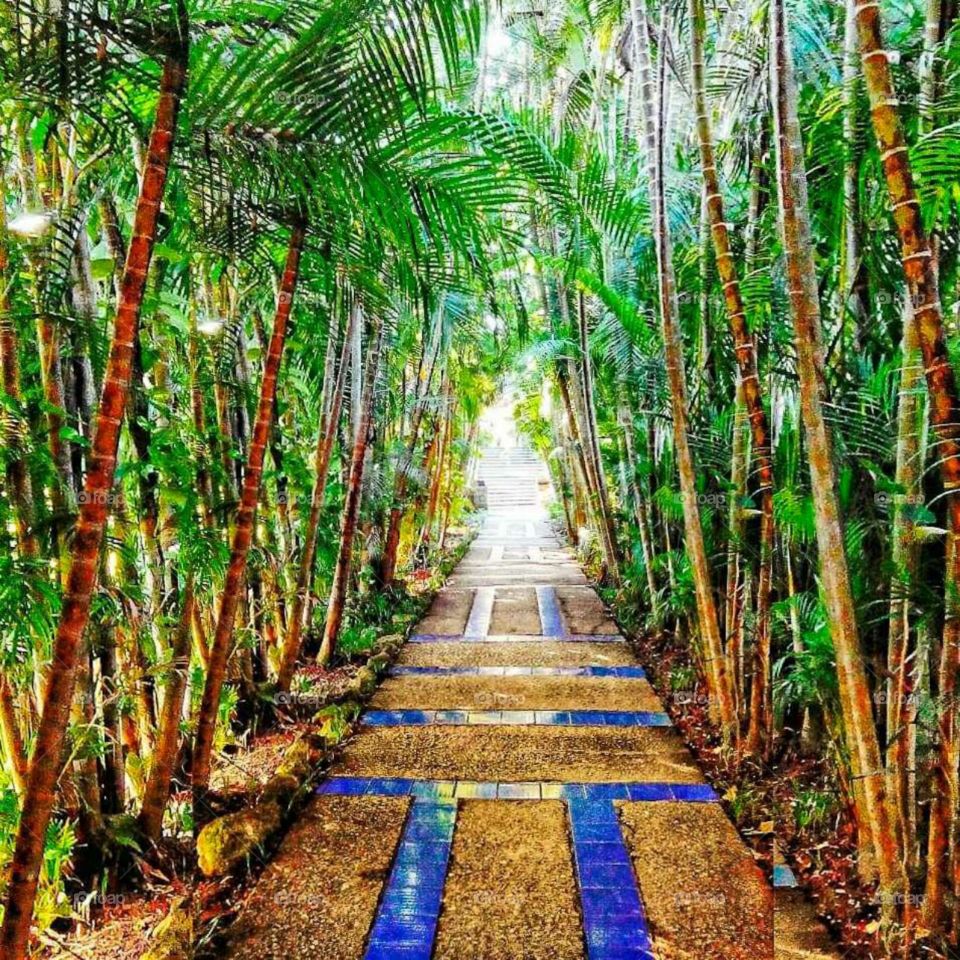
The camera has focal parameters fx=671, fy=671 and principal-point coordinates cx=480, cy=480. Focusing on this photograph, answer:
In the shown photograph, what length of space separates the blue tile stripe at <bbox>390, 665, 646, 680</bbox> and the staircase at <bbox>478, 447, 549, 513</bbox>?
1288 cm

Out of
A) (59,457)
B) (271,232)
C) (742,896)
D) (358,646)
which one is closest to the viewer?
(59,457)

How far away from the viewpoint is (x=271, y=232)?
91.0 inches

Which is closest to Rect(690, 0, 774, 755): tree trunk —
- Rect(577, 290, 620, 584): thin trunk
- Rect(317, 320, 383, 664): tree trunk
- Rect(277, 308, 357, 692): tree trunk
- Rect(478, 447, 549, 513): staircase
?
Rect(277, 308, 357, 692): tree trunk

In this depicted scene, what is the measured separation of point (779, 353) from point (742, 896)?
178 cm

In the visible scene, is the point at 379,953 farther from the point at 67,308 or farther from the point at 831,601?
the point at 67,308

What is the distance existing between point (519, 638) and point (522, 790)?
2.41 m

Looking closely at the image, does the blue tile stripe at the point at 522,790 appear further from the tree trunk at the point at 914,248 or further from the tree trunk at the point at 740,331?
the tree trunk at the point at 914,248

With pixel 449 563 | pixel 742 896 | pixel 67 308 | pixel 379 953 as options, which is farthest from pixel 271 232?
pixel 449 563

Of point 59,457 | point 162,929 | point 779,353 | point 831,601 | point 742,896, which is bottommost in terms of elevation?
point 742,896

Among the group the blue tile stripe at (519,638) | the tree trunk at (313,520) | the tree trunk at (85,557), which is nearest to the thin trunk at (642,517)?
the blue tile stripe at (519,638)

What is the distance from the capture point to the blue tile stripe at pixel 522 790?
2668 mm

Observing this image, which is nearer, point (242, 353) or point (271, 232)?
point (271, 232)

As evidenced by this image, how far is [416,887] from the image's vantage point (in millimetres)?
2105

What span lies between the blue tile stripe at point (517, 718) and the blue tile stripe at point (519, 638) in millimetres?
1447
